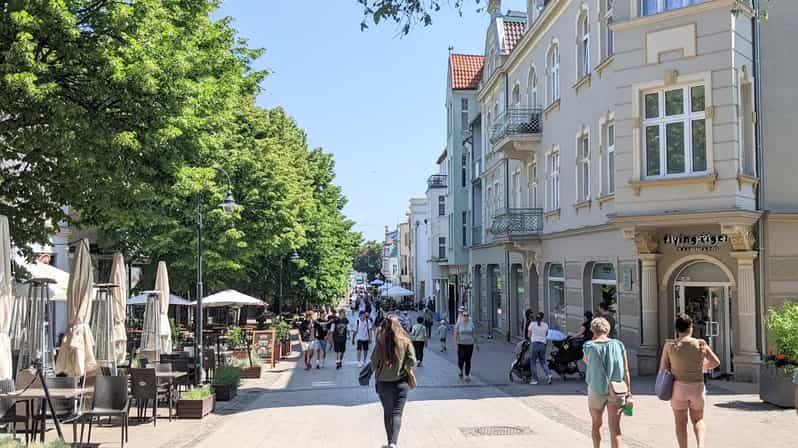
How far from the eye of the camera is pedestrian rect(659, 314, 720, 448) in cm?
906

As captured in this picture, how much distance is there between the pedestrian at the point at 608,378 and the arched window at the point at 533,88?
21.3m

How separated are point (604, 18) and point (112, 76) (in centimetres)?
1441

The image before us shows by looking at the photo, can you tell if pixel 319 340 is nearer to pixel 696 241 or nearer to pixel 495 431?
pixel 696 241

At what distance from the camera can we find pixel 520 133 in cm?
2858

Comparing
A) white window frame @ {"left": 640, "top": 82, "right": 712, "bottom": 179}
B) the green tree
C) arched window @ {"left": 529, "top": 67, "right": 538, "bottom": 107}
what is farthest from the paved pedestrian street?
the green tree

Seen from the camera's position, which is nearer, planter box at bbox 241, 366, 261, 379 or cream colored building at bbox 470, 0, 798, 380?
cream colored building at bbox 470, 0, 798, 380

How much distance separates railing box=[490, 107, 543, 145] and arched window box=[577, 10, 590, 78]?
4.78 m

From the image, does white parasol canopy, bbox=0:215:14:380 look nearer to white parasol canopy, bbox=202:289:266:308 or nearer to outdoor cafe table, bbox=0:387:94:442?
outdoor cafe table, bbox=0:387:94:442

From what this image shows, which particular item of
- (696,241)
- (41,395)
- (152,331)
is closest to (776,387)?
(696,241)

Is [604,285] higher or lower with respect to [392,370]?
higher

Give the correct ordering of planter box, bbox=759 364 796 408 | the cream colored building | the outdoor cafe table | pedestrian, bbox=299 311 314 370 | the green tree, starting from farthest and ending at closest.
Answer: the green tree, pedestrian, bbox=299 311 314 370, the cream colored building, planter box, bbox=759 364 796 408, the outdoor cafe table

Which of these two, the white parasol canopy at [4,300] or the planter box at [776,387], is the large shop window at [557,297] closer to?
the planter box at [776,387]

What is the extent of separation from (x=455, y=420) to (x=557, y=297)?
14.7 metres

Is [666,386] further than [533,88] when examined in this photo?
No
